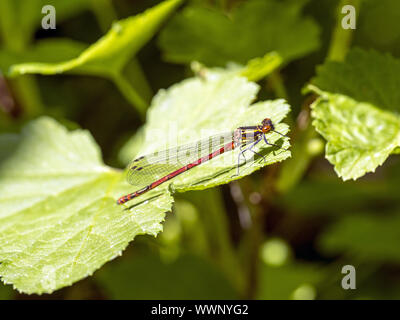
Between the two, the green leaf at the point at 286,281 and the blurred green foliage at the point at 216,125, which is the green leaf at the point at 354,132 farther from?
the green leaf at the point at 286,281

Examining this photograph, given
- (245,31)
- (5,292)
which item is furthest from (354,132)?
(5,292)

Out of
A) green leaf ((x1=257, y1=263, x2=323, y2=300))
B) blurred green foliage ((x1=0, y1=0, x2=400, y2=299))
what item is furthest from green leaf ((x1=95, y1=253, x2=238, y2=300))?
green leaf ((x1=257, y1=263, x2=323, y2=300))

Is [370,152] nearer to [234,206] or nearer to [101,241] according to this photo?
[101,241]

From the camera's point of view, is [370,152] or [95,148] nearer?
[370,152]

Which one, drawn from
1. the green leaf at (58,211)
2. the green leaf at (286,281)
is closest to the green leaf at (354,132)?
the green leaf at (58,211)

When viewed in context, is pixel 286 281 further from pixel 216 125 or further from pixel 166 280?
pixel 216 125

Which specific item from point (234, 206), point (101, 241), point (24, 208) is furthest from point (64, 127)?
point (234, 206)
